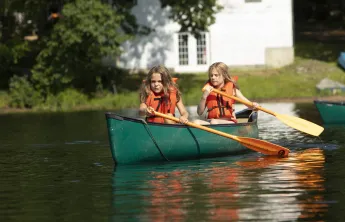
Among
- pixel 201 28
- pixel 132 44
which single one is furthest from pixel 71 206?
pixel 132 44

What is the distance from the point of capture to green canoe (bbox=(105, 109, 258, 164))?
20.1 meters

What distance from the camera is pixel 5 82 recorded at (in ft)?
159

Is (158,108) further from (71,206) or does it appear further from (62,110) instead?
(62,110)

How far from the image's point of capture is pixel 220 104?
22.5m

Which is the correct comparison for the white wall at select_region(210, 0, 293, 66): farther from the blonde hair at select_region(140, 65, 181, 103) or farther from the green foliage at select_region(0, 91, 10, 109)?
the blonde hair at select_region(140, 65, 181, 103)

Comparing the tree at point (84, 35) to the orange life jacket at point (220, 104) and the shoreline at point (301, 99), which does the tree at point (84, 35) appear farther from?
the orange life jacket at point (220, 104)

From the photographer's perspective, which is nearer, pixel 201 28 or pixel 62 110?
pixel 62 110

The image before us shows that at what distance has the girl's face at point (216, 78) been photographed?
21927 millimetres

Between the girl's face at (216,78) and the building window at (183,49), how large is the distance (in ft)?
97.3

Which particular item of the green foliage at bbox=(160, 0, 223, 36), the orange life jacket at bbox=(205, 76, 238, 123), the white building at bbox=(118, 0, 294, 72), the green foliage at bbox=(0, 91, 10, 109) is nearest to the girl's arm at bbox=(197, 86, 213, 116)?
the orange life jacket at bbox=(205, 76, 238, 123)

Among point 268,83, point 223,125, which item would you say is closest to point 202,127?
point 223,125

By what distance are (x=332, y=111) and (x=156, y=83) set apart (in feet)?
36.5

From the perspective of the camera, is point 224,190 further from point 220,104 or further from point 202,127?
point 220,104

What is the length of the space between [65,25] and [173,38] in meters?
9.94
